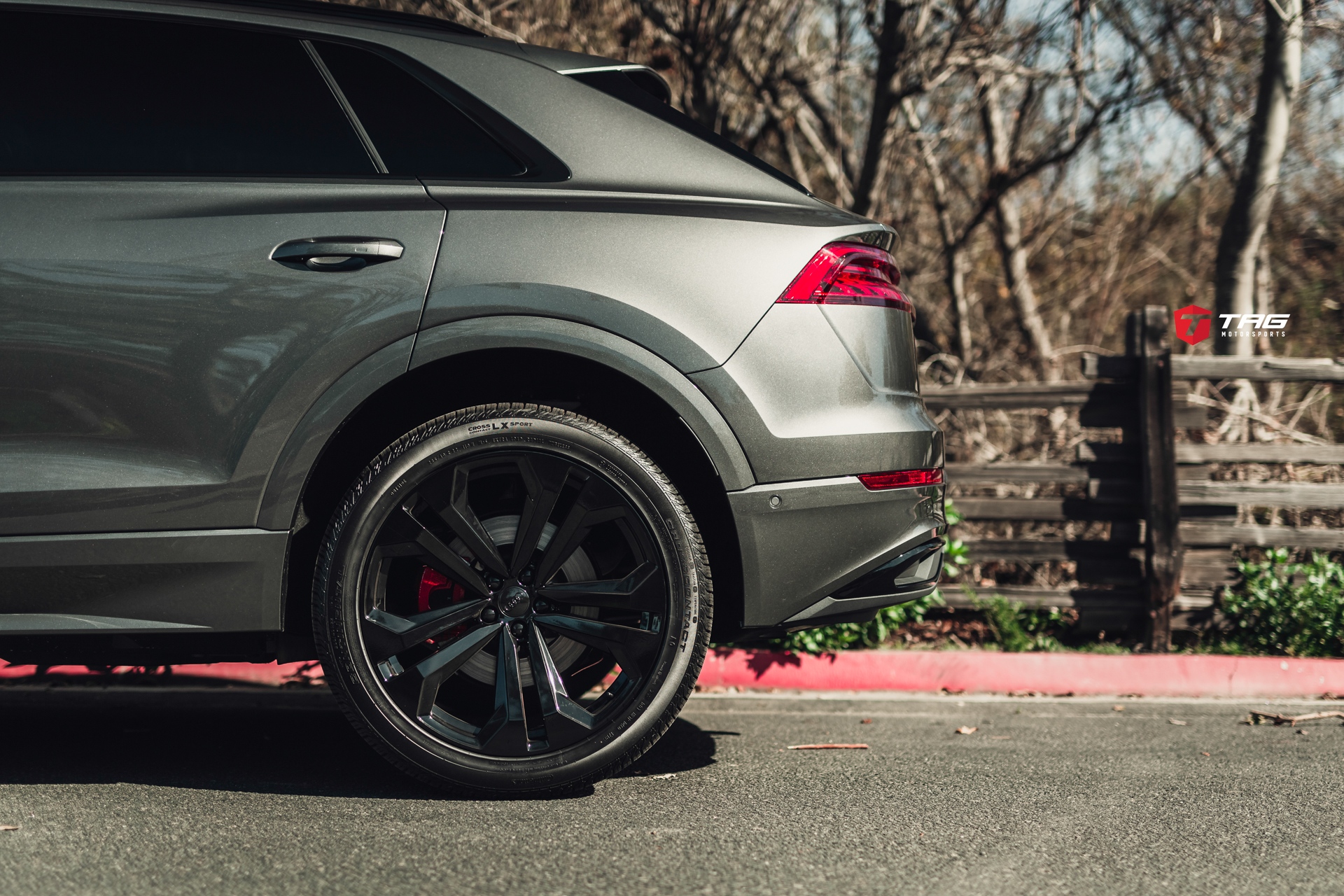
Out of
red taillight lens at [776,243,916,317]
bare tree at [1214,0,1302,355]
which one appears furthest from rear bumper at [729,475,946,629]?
bare tree at [1214,0,1302,355]

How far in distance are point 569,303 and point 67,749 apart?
206 centimetres

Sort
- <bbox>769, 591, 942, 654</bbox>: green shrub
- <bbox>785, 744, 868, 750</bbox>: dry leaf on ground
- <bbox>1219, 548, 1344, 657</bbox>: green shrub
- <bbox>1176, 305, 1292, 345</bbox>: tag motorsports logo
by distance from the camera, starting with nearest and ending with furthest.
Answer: <bbox>785, 744, 868, 750</bbox>: dry leaf on ground
<bbox>769, 591, 942, 654</bbox>: green shrub
<bbox>1219, 548, 1344, 657</bbox>: green shrub
<bbox>1176, 305, 1292, 345</bbox>: tag motorsports logo

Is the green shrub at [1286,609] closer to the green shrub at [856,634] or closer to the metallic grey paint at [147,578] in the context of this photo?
the green shrub at [856,634]

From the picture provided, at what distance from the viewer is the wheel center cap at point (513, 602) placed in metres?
2.59

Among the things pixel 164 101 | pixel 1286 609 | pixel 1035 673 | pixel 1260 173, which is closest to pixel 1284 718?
pixel 1035 673

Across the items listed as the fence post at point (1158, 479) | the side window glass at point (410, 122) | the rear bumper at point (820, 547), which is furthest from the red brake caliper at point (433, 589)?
the fence post at point (1158, 479)

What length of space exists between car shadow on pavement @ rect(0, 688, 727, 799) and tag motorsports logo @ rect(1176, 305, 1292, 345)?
4.93 metres

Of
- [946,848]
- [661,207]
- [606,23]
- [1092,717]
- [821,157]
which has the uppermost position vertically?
[606,23]

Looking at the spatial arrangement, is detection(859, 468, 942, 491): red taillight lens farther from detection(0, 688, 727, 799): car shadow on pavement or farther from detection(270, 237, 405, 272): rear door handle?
detection(270, 237, 405, 272): rear door handle

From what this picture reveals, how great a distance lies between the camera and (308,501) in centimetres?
267

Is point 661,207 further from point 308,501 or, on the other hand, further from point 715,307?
point 308,501

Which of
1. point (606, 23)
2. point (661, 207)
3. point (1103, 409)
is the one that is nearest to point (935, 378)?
point (1103, 409)

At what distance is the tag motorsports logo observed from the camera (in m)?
6.56

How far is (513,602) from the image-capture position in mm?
2586
